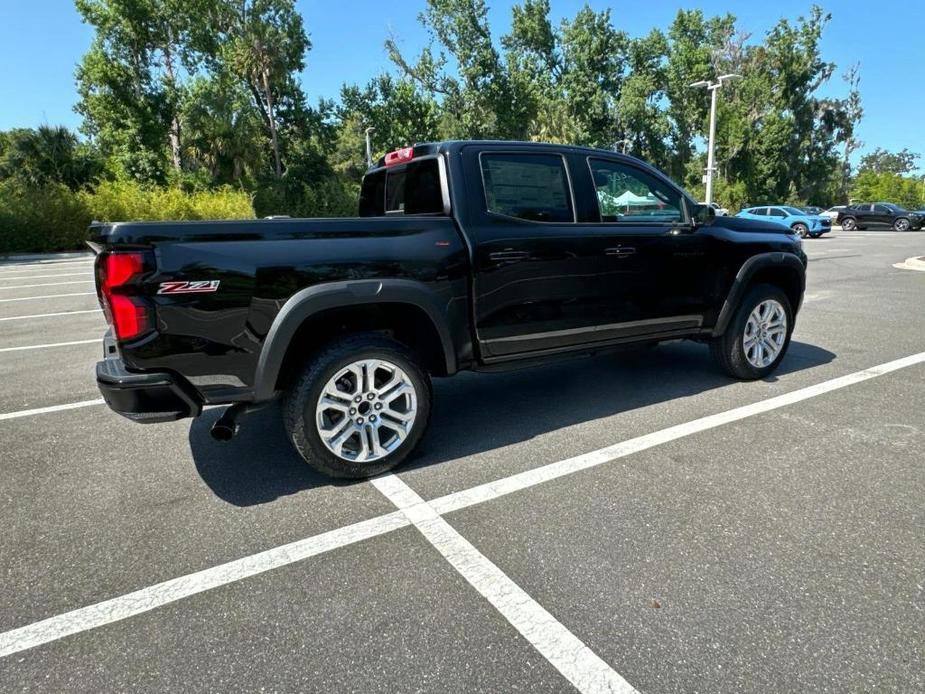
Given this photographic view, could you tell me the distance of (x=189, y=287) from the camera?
8.95ft

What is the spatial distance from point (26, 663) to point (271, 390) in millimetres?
1415

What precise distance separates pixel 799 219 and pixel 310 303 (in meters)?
31.6

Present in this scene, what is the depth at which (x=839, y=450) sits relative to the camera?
357cm

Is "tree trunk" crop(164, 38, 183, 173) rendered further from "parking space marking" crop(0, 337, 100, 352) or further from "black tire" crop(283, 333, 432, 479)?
"black tire" crop(283, 333, 432, 479)

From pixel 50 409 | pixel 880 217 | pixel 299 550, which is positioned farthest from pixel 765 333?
pixel 880 217

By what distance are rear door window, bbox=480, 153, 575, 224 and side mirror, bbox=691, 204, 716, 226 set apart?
3.69 feet

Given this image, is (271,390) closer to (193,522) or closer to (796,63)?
(193,522)

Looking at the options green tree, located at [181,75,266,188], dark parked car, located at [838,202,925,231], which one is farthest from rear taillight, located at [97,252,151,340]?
dark parked car, located at [838,202,925,231]

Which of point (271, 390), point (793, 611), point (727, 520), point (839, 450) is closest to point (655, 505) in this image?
point (727, 520)

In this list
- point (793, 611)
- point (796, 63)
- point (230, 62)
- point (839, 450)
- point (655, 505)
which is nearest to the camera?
point (793, 611)

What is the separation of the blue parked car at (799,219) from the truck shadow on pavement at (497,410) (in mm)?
26433

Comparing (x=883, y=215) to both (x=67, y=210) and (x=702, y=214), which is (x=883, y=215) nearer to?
(x=702, y=214)

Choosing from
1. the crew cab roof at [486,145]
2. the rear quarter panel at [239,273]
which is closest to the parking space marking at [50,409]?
the rear quarter panel at [239,273]

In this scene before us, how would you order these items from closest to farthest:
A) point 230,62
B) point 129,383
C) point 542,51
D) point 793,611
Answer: point 793,611
point 129,383
point 230,62
point 542,51
